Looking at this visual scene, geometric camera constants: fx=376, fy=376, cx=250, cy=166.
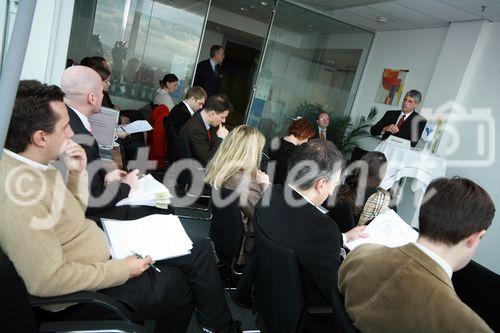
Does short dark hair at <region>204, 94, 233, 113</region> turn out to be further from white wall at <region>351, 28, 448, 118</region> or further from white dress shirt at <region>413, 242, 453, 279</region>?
white wall at <region>351, 28, 448, 118</region>

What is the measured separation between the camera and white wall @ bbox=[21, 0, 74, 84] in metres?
2.42

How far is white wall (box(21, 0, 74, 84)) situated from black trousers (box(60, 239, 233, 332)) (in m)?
1.62

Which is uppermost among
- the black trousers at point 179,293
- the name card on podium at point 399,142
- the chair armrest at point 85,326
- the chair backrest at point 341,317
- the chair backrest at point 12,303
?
the name card on podium at point 399,142

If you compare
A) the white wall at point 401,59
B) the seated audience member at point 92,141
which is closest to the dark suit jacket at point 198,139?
the seated audience member at point 92,141

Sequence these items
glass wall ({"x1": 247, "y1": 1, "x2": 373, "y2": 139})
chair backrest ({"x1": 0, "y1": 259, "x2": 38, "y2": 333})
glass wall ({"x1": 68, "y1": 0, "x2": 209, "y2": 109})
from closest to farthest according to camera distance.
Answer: chair backrest ({"x1": 0, "y1": 259, "x2": 38, "y2": 333})
glass wall ({"x1": 68, "y1": 0, "x2": 209, "y2": 109})
glass wall ({"x1": 247, "y1": 1, "x2": 373, "y2": 139})

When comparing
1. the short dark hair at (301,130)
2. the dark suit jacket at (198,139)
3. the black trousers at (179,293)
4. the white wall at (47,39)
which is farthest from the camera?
the short dark hair at (301,130)

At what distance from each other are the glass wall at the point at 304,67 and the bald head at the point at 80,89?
467cm

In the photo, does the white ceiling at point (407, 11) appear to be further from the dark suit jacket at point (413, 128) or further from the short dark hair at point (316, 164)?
the short dark hair at point (316, 164)

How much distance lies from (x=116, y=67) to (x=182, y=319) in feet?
16.4

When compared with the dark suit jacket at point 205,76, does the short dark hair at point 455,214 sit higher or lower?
lower

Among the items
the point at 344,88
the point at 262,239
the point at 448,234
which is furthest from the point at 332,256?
the point at 344,88

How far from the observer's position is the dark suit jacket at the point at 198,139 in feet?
11.6

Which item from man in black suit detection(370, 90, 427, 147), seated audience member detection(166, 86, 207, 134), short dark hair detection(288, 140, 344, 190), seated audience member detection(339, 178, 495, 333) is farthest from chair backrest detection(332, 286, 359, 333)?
man in black suit detection(370, 90, 427, 147)

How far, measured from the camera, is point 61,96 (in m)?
1.46
